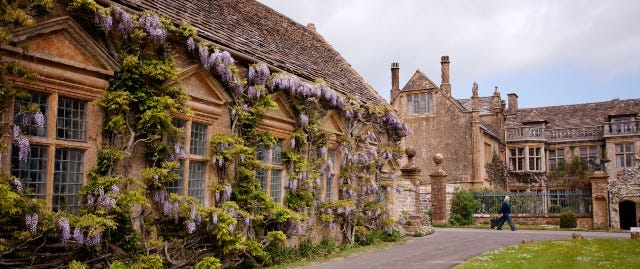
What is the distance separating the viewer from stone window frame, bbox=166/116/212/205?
32.7 ft

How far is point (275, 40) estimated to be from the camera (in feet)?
50.3

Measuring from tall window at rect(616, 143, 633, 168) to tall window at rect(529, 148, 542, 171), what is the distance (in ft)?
17.9

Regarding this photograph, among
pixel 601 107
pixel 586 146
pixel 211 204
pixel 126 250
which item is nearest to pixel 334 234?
pixel 211 204

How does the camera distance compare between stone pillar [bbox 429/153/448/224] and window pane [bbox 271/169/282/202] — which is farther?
stone pillar [bbox 429/153/448/224]

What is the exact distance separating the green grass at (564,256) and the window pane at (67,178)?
7.16 metres

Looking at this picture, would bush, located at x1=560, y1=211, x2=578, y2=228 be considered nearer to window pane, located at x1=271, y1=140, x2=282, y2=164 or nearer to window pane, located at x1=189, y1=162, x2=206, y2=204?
window pane, located at x1=271, y1=140, x2=282, y2=164

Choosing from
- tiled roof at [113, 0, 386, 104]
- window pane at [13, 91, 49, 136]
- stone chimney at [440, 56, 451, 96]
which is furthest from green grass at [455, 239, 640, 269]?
stone chimney at [440, 56, 451, 96]

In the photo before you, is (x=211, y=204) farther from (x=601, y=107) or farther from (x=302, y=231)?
(x=601, y=107)

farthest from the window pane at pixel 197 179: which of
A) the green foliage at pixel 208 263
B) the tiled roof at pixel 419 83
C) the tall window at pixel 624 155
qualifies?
the tall window at pixel 624 155

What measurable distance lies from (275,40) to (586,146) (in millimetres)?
36036

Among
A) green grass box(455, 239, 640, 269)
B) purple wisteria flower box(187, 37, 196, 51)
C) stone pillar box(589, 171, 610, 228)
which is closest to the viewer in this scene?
purple wisteria flower box(187, 37, 196, 51)

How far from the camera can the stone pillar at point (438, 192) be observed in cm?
2597

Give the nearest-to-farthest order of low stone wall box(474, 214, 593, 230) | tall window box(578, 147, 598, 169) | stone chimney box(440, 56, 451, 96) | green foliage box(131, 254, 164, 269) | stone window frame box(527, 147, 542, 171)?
green foliage box(131, 254, 164, 269) → low stone wall box(474, 214, 593, 230) → stone chimney box(440, 56, 451, 96) → stone window frame box(527, 147, 542, 171) → tall window box(578, 147, 598, 169)

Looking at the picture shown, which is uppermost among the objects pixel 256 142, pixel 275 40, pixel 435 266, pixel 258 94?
pixel 275 40
